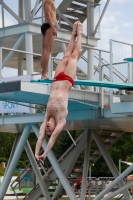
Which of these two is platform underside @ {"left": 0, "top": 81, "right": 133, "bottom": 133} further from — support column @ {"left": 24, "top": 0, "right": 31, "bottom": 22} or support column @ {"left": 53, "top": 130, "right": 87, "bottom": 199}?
support column @ {"left": 24, "top": 0, "right": 31, "bottom": 22}

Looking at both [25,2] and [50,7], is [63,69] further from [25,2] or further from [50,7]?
[25,2]

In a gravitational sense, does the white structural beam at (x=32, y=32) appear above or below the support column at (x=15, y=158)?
above

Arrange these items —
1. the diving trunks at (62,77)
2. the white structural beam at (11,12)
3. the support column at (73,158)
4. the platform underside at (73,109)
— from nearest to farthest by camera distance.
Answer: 1. the diving trunks at (62,77)
2. the platform underside at (73,109)
3. the white structural beam at (11,12)
4. the support column at (73,158)

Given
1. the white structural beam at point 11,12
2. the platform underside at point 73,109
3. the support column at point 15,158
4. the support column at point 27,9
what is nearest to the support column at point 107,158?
the platform underside at point 73,109

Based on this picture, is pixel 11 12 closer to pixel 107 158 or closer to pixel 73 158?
pixel 73 158

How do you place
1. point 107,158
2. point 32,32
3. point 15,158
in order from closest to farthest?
point 32,32
point 15,158
point 107,158

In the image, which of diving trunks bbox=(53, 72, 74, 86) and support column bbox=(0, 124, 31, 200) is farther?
support column bbox=(0, 124, 31, 200)

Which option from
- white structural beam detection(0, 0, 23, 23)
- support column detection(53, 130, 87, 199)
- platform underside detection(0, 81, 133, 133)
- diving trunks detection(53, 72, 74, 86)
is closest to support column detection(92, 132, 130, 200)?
support column detection(53, 130, 87, 199)

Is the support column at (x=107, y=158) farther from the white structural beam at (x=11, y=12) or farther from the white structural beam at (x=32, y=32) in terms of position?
the white structural beam at (x=11, y=12)

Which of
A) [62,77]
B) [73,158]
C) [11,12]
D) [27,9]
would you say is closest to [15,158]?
[73,158]

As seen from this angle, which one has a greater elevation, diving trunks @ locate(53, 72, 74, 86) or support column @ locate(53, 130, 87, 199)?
support column @ locate(53, 130, 87, 199)

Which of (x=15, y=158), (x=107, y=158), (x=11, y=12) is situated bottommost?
(x=15, y=158)

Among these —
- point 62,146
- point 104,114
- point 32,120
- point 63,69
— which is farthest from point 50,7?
point 62,146

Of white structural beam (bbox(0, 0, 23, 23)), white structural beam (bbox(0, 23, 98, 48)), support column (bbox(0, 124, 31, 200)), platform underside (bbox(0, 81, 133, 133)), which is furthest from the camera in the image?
support column (bbox(0, 124, 31, 200))
